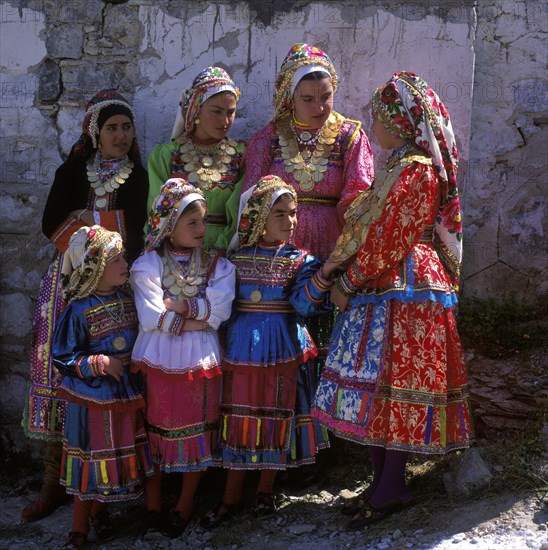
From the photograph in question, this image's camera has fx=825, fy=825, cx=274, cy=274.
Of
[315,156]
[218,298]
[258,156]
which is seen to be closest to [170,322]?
[218,298]

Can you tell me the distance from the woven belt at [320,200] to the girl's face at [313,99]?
40cm

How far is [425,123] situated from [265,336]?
125cm

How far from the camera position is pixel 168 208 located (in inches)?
155

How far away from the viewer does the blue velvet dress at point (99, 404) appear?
3945 mm

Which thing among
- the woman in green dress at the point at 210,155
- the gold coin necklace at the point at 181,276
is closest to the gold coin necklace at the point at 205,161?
the woman in green dress at the point at 210,155

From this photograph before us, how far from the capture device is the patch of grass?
16.6 feet

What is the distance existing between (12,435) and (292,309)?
230 cm

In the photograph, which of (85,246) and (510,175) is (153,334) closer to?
(85,246)

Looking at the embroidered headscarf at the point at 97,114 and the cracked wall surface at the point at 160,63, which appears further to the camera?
the cracked wall surface at the point at 160,63

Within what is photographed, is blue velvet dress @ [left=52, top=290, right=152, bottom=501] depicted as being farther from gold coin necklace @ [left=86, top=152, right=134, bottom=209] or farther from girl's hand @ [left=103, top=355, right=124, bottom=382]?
gold coin necklace @ [left=86, top=152, right=134, bottom=209]

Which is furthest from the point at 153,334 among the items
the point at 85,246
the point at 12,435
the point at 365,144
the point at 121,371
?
the point at 12,435

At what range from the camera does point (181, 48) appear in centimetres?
488

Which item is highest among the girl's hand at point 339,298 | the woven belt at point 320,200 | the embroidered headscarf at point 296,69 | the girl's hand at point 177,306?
the embroidered headscarf at point 296,69

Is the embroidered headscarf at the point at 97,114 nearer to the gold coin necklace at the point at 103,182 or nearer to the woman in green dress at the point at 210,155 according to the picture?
the gold coin necklace at the point at 103,182
